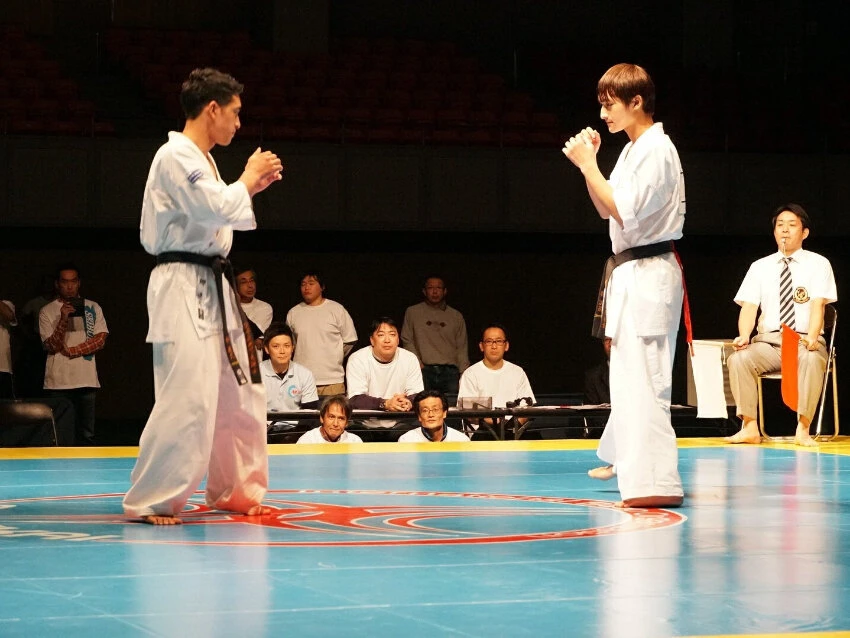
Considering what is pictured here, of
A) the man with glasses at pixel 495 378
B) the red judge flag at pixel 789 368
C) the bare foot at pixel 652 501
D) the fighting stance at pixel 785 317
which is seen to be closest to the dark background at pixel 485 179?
the man with glasses at pixel 495 378

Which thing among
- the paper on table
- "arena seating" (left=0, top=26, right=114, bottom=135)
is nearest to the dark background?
"arena seating" (left=0, top=26, right=114, bottom=135)

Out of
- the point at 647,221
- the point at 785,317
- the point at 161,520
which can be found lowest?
the point at 161,520

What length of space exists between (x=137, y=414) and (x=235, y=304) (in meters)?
10.4

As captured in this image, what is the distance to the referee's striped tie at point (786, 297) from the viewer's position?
298 inches

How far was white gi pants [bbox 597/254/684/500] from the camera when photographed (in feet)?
14.8

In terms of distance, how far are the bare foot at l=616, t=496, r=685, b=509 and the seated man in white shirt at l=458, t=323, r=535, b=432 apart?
178 inches

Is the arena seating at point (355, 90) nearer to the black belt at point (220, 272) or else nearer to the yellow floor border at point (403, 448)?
the yellow floor border at point (403, 448)

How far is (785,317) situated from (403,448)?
246cm

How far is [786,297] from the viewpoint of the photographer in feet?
24.9

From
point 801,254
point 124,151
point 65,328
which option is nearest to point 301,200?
point 124,151

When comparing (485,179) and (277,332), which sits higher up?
(485,179)

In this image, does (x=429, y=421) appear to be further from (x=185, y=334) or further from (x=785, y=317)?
(x=185, y=334)

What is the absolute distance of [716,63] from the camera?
17125mm

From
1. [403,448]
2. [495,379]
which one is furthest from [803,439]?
[495,379]
